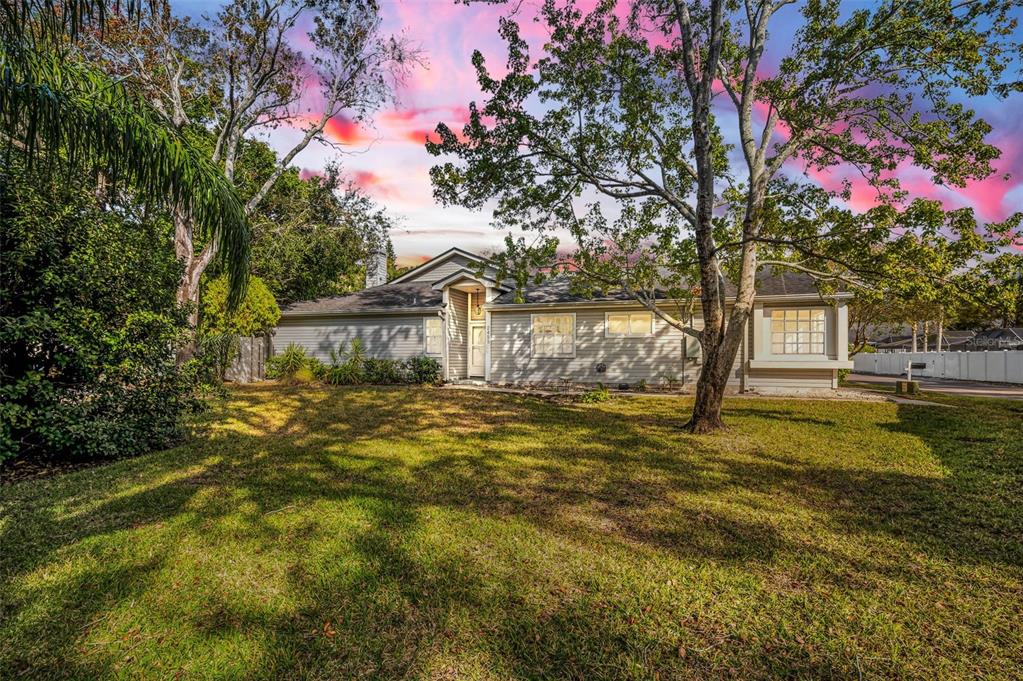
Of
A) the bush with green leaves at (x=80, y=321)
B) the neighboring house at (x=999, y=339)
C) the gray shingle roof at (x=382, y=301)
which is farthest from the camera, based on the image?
the neighboring house at (x=999, y=339)

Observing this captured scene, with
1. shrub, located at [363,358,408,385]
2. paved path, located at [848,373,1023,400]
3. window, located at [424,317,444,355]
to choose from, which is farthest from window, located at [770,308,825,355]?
shrub, located at [363,358,408,385]

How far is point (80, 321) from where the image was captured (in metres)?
5.47

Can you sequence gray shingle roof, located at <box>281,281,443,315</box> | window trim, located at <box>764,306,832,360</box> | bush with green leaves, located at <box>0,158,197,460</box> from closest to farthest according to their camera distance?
bush with green leaves, located at <box>0,158,197,460</box>, window trim, located at <box>764,306,832,360</box>, gray shingle roof, located at <box>281,281,443,315</box>

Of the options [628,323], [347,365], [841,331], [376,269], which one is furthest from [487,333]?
[841,331]

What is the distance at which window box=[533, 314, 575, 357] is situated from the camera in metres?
16.0

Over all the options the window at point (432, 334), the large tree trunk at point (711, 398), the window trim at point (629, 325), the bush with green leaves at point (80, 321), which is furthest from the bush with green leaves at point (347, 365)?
the large tree trunk at point (711, 398)

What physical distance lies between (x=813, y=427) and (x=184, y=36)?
19.6 meters

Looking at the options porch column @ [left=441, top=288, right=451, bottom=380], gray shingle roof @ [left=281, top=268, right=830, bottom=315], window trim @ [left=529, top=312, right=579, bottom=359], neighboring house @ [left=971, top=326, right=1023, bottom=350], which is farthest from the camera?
neighboring house @ [left=971, top=326, right=1023, bottom=350]

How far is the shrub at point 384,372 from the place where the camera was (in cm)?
1611

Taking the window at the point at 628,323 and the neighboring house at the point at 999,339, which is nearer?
the window at the point at 628,323

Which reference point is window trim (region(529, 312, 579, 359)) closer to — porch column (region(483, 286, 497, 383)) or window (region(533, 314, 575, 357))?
window (region(533, 314, 575, 357))

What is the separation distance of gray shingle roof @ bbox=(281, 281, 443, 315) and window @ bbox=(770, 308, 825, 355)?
10.8m

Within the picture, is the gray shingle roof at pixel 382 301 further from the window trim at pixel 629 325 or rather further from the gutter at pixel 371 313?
the window trim at pixel 629 325

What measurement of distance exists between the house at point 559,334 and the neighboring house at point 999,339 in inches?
1110
